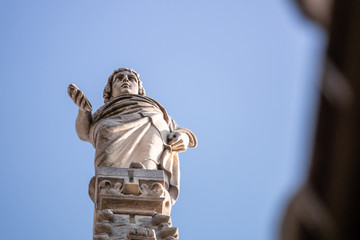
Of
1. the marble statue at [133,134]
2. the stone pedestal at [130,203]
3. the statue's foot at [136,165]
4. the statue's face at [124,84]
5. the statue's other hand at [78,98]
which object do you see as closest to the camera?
the stone pedestal at [130,203]

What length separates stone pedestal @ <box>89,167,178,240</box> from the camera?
949 centimetres

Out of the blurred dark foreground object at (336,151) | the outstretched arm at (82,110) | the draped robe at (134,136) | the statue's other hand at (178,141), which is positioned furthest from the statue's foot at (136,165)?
the blurred dark foreground object at (336,151)

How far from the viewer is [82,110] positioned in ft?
41.1

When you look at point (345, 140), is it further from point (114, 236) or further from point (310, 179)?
point (114, 236)

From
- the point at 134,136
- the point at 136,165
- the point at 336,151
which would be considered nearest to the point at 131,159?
the point at 134,136

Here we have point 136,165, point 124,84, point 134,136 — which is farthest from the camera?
point 124,84

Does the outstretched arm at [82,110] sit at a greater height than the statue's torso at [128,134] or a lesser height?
greater

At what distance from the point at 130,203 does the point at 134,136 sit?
1.80 m

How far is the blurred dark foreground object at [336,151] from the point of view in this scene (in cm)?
252

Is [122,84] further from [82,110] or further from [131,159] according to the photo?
[131,159]

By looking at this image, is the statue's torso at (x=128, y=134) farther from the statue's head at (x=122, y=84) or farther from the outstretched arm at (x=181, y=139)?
the statue's head at (x=122, y=84)

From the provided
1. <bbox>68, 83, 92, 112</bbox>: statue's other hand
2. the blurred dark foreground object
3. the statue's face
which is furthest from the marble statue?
the blurred dark foreground object

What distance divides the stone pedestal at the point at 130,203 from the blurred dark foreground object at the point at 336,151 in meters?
6.69

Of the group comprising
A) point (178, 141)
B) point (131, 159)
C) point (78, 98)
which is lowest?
point (131, 159)
